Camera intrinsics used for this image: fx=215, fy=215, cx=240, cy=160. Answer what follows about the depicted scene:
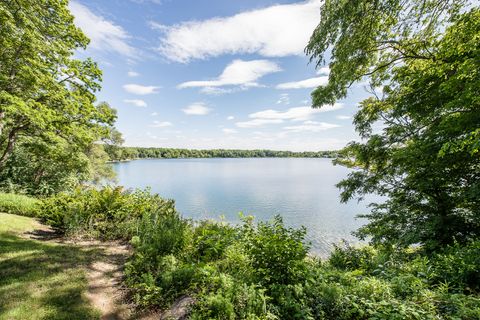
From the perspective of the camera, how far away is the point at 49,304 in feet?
11.2

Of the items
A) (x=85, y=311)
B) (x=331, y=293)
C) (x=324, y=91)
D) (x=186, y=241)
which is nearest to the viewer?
(x=331, y=293)

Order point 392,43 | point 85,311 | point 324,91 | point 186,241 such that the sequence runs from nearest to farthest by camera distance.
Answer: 1. point 85,311
2. point 186,241
3. point 392,43
4. point 324,91

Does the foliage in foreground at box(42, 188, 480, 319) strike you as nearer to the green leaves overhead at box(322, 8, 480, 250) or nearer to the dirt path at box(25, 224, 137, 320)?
the dirt path at box(25, 224, 137, 320)

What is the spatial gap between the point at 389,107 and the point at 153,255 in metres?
9.30

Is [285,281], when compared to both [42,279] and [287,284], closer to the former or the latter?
[287,284]

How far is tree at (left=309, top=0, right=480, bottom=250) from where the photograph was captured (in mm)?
4996

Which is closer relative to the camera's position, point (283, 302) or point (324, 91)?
point (283, 302)

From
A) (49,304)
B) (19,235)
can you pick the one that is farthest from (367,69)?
(19,235)

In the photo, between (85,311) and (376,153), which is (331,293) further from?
(376,153)

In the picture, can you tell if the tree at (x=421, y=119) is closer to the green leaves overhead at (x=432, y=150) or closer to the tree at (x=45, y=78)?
the green leaves overhead at (x=432, y=150)

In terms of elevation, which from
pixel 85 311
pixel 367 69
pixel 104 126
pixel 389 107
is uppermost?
pixel 367 69

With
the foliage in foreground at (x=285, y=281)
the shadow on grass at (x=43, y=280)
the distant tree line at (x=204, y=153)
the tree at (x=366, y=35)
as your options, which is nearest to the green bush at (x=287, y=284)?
the foliage in foreground at (x=285, y=281)

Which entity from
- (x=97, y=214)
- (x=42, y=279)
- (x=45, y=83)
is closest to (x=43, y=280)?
(x=42, y=279)

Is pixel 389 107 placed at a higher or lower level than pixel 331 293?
higher
